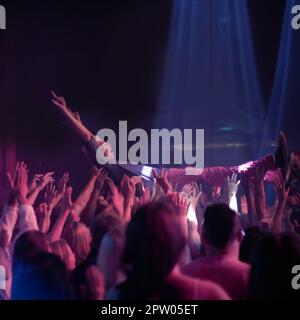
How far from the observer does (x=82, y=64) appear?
149 inches

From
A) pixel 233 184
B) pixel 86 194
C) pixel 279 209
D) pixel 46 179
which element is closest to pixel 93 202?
pixel 86 194

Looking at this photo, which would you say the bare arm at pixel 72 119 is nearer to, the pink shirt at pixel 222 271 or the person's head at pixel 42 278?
the person's head at pixel 42 278

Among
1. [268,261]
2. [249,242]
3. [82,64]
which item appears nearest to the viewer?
[268,261]

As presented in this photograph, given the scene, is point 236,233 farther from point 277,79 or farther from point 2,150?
point 2,150

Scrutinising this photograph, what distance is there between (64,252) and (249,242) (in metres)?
1.08

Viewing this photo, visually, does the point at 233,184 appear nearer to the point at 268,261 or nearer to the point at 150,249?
the point at 268,261

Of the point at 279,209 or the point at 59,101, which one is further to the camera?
the point at 59,101

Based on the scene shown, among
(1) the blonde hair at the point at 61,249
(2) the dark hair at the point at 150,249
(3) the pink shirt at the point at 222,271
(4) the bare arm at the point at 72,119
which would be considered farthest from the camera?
(4) the bare arm at the point at 72,119

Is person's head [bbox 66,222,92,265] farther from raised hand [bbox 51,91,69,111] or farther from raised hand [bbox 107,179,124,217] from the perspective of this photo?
raised hand [bbox 51,91,69,111]

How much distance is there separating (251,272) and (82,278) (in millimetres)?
981

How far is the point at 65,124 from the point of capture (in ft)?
12.4

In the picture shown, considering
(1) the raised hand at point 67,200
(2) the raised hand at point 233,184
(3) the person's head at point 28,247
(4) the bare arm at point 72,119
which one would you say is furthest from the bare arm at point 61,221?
(2) the raised hand at point 233,184

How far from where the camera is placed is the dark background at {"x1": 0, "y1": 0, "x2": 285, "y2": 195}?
3.75m

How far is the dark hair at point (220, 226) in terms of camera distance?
2617 millimetres
